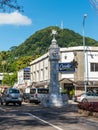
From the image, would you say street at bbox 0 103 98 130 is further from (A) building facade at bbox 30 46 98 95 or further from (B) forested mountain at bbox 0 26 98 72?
(B) forested mountain at bbox 0 26 98 72

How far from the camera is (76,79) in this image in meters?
67.2

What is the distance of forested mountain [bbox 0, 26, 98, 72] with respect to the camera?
140m

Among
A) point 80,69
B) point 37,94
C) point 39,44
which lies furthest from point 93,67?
point 39,44

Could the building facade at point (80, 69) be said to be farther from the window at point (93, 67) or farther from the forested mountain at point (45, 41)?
the forested mountain at point (45, 41)

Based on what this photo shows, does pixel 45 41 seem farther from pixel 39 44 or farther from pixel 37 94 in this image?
pixel 37 94

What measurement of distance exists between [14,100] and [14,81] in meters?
80.6

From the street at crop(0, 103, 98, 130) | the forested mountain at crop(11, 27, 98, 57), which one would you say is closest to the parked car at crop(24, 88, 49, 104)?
the street at crop(0, 103, 98, 130)

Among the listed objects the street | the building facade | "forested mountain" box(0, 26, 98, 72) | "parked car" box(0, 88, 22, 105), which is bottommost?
the street

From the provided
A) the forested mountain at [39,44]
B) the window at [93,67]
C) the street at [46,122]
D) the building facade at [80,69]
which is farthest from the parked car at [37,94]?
the forested mountain at [39,44]

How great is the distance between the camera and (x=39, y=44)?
155 metres

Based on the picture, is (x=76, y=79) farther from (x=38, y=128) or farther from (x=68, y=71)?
(x=38, y=128)

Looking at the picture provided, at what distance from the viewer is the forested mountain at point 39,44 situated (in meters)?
140

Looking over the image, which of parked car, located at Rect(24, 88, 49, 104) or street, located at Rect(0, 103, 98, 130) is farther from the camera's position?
parked car, located at Rect(24, 88, 49, 104)

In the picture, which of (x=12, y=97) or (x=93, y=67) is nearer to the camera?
(x=12, y=97)
